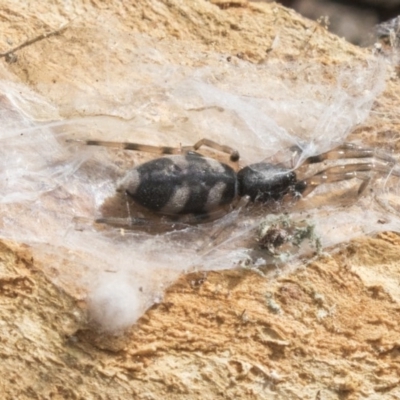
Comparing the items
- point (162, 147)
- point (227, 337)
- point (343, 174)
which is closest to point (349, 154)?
point (343, 174)

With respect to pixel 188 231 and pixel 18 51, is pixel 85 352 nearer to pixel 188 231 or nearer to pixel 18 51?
pixel 188 231

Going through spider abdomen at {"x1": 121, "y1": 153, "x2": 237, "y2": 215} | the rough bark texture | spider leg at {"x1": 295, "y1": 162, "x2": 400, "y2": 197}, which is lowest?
the rough bark texture

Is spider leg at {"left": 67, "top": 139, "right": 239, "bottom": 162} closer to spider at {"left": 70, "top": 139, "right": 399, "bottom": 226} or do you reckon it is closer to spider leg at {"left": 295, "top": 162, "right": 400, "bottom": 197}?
spider at {"left": 70, "top": 139, "right": 399, "bottom": 226}

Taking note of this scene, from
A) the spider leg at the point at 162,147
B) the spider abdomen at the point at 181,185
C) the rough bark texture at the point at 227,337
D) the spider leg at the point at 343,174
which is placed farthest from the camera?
the spider leg at the point at 343,174

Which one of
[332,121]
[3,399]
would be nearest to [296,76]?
[332,121]

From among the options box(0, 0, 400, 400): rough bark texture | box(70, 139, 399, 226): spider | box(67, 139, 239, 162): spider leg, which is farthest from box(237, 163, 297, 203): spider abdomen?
box(0, 0, 400, 400): rough bark texture

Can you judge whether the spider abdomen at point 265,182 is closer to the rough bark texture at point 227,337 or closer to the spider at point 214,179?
the spider at point 214,179

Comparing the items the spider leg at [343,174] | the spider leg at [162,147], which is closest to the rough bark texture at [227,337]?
the spider leg at [343,174]
